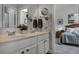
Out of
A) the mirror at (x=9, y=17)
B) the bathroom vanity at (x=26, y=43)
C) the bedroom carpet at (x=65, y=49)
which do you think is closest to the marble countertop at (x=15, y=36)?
the bathroom vanity at (x=26, y=43)

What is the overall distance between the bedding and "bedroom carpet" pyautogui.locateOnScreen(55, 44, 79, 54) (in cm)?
9

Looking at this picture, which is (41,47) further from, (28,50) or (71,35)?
(71,35)

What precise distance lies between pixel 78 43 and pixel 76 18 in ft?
1.50

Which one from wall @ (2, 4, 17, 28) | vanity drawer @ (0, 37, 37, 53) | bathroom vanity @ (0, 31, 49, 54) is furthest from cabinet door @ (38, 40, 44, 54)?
wall @ (2, 4, 17, 28)

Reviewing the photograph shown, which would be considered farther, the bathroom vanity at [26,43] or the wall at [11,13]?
the wall at [11,13]

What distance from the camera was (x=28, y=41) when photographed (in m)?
1.87

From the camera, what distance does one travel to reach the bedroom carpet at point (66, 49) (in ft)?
6.32

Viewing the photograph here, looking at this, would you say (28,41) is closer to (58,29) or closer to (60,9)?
(58,29)

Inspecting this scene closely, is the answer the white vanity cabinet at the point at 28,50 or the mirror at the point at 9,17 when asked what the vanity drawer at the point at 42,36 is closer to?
the white vanity cabinet at the point at 28,50

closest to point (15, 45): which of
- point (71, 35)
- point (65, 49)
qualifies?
point (65, 49)

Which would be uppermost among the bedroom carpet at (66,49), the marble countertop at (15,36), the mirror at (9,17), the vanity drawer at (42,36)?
the mirror at (9,17)

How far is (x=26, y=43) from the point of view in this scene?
1.84 m

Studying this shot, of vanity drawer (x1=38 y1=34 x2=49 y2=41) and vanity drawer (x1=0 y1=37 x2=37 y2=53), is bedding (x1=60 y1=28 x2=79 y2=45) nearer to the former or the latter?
vanity drawer (x1=38 y1=34 x2=49 y2=41)
